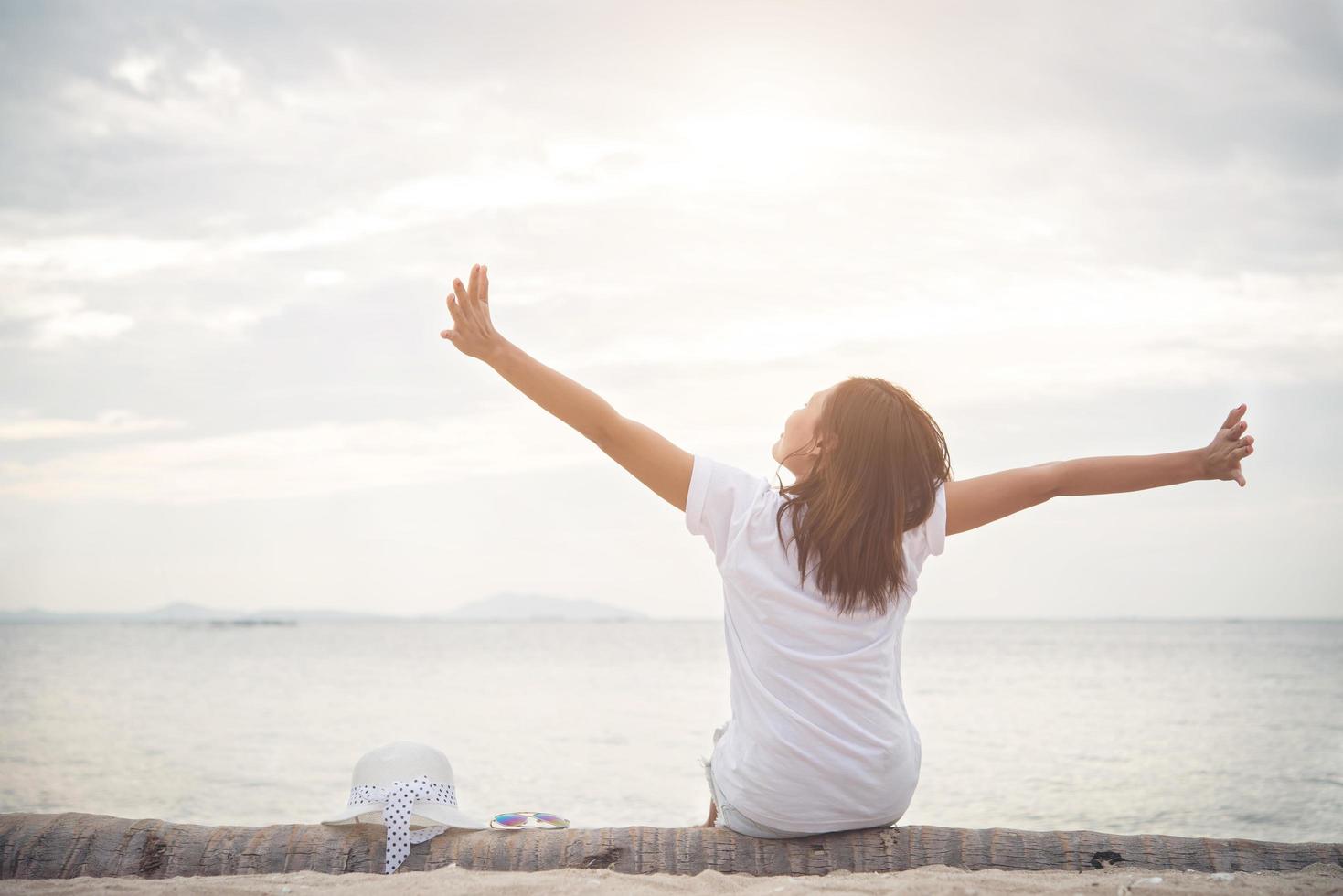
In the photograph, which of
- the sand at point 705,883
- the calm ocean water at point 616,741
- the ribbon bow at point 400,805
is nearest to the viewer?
the sand at point 705,883

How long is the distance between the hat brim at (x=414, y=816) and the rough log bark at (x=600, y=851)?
3 cm

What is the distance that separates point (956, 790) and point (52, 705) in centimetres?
2108

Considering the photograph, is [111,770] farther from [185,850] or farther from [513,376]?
[513,376]

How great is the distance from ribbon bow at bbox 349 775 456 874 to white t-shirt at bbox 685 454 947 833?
1.06 m

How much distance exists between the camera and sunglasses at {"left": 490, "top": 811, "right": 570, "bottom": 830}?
11.5ft

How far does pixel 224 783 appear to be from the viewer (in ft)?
44.7

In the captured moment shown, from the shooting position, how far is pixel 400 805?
3318 mm

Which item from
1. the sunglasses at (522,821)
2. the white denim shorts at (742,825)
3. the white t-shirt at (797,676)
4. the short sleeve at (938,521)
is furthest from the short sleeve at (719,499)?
the sunglasses at (522,821)

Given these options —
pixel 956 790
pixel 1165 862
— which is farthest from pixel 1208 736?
pixel 1165 862

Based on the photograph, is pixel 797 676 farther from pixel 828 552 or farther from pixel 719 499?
pixel 719 499

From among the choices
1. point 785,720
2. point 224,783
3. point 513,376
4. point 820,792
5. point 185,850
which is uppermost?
point 513,376

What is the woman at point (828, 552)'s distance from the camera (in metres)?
2.97

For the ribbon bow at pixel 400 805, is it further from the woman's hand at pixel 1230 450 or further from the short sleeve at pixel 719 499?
the woman's hand at pixel 1230 450

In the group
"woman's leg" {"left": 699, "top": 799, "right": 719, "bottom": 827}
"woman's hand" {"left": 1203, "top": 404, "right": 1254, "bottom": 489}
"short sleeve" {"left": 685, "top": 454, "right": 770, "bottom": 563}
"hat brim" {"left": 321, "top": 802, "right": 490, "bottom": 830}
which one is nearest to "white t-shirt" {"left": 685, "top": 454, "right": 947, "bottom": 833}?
"short sleeve" {"left": 685, "top": 454, "right": 770, "bottom": 563}
